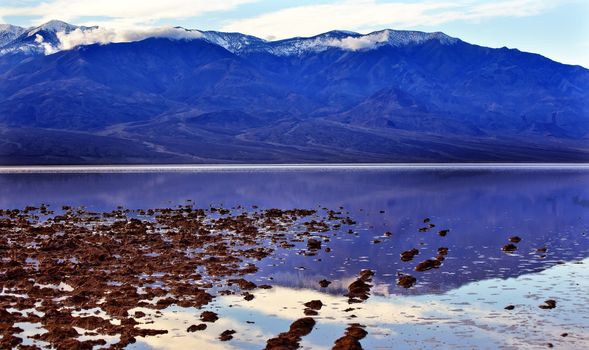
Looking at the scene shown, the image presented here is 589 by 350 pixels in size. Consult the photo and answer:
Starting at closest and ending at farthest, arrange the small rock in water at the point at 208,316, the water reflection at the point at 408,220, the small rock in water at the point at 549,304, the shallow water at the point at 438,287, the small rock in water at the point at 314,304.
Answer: the shallow water at the point at 438,287
the small rock in water at the point at 208,316
the small rock in water at the point at 314,304
the small rock in water at the point at 549,304
the water reflection at the point at 408,220

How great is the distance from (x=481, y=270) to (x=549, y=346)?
10.7 metres

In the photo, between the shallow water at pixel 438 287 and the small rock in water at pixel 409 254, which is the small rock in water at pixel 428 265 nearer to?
the shallow water at pixel 438 287

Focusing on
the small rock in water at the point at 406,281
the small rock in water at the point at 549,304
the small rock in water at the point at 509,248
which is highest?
the small rock in water at the point at 549,304

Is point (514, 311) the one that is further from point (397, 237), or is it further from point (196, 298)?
point (397, 237)

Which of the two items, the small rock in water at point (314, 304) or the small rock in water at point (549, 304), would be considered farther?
the small rock in water at point (549, 304)

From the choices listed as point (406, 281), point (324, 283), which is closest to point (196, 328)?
point (324, 283)

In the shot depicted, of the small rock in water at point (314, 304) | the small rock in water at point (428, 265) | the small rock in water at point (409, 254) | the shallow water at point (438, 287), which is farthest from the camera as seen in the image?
the small rock in water at point (409, 254)

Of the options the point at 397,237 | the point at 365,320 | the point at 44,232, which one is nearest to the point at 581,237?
the point at 397,237

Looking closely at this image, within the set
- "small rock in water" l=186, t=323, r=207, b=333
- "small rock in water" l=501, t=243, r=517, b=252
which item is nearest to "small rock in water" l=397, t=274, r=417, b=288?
"small rock in water" l=186, t=323, r=207, b=333

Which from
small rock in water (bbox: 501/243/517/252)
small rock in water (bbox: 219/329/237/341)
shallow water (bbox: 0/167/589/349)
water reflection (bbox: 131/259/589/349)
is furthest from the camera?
small rock in water (bbox: 501/243/517/252)

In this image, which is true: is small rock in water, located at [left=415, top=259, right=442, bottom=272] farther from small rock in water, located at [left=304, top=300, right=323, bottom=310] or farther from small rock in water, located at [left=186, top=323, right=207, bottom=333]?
small rock in water, located at [left=186, top=323, right=207, bottom=333]

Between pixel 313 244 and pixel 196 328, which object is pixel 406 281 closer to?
pixel 196 328

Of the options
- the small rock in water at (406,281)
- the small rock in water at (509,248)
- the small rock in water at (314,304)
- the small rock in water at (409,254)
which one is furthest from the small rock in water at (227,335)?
the small rock in water at (509,248)

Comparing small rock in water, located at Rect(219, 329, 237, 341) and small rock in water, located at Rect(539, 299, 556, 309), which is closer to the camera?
small rock in water, located at Rect(219, 329, 237, 341)
